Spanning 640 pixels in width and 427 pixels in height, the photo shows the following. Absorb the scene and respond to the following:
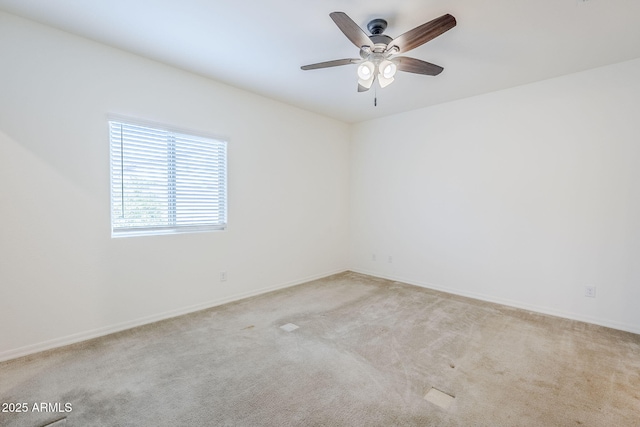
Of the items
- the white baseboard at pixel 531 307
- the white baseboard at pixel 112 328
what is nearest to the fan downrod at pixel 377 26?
the white baseboard at pixel 112 328

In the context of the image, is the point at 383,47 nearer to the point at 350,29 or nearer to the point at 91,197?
the point at 350,29

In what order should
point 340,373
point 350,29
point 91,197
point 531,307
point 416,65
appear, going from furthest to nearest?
point 531,307 → point 91,197 → point 416,65 → point 340,373 → point 350,29

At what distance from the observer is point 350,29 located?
192cm

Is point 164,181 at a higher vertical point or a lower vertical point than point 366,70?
lower

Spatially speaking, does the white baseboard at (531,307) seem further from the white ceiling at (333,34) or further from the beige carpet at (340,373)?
the white ceiling at (333,34)

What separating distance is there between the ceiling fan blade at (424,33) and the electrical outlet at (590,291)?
3.12m

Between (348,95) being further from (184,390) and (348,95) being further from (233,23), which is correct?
(184,390)

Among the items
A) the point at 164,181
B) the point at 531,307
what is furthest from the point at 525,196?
the point at 164,181

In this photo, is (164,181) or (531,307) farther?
(531,307)

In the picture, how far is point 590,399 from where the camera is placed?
185 centimetres

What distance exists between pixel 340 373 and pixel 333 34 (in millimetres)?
2726

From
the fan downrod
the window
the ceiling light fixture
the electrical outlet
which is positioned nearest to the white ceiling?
the fan downrod

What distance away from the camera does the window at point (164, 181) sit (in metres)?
2.77

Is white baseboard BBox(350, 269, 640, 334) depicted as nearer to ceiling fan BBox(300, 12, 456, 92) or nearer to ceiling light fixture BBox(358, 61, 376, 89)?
ceiling fan BBox(300, 12, 456, 92)
